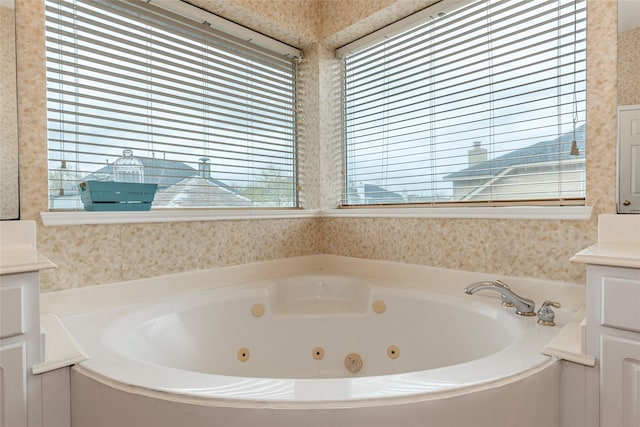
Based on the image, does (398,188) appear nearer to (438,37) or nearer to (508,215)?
(508,215)

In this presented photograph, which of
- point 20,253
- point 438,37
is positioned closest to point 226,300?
point 20,253

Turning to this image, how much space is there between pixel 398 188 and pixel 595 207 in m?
0.95

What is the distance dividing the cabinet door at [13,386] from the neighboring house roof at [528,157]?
1780 mm

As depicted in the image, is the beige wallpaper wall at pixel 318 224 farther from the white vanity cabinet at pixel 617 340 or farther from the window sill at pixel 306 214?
the white vanity cabinet at pixel 617 340

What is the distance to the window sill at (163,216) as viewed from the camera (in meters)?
1.40

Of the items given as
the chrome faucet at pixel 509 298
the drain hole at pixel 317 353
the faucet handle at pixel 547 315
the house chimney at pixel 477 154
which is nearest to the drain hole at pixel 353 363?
the drain hole at pixel 317 353

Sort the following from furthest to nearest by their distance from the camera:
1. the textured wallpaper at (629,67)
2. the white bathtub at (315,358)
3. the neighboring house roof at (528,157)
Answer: the neighboring house roof at (528,157) < the textured wallpaper at (629,67) < the white bathtub at (315,358)

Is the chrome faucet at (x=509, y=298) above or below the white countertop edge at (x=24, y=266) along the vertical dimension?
below

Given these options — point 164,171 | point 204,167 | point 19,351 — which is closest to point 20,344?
point 19,351

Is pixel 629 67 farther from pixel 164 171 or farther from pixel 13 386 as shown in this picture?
pixel 13 386

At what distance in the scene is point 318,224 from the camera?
240 centimetres

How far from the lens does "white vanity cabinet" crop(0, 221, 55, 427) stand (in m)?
0.91

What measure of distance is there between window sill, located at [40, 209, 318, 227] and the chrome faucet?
3.71 ft

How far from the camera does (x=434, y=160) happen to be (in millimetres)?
1939
